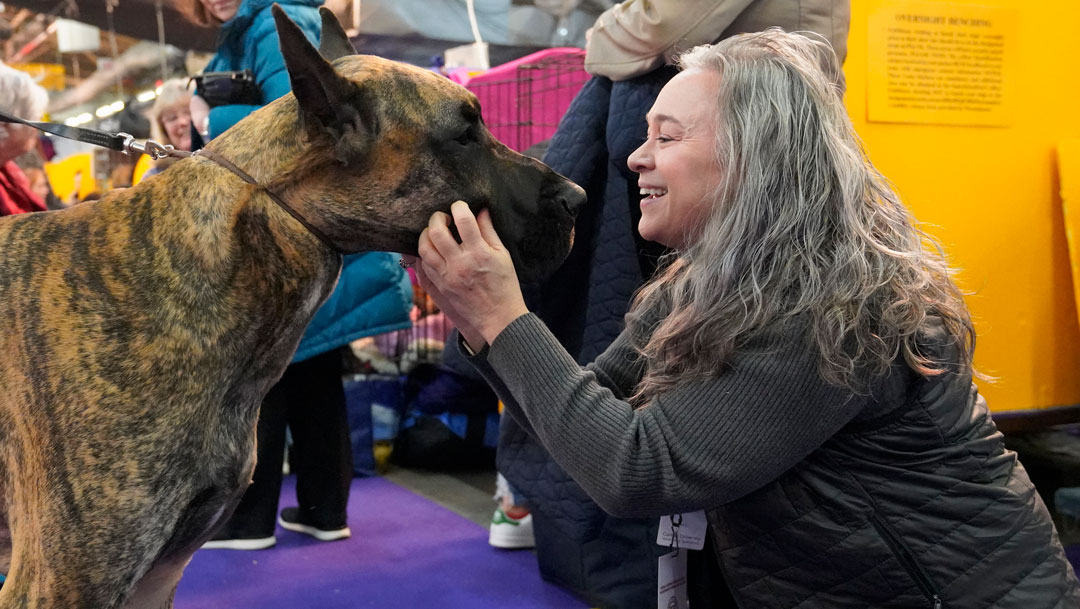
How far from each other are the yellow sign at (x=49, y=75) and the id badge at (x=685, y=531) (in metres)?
3.36

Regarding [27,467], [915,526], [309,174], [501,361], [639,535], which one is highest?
[309,174]

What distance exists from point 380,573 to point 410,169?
5.95 ft

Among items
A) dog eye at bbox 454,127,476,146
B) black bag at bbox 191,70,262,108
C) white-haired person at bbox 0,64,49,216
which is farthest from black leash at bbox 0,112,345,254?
white-haired person at bbox 0,64,49,216

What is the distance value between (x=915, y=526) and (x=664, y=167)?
2.20 ft

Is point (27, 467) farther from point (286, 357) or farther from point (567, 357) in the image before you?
point (567, 357)

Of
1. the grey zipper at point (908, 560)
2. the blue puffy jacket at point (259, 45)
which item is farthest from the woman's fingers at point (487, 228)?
the blue puffy jacket at point (259, 45)

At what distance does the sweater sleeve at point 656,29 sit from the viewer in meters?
1.99

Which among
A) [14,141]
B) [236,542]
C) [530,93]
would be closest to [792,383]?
[236,542]

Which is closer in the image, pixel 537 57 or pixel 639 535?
pixel 639 535

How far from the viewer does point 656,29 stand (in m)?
1.99

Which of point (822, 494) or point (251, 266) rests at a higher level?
point (251, 266)

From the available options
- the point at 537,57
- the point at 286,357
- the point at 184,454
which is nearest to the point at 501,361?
the point at 286,357

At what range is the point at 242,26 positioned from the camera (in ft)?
8.63

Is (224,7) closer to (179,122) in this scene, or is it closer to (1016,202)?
(179,122)
